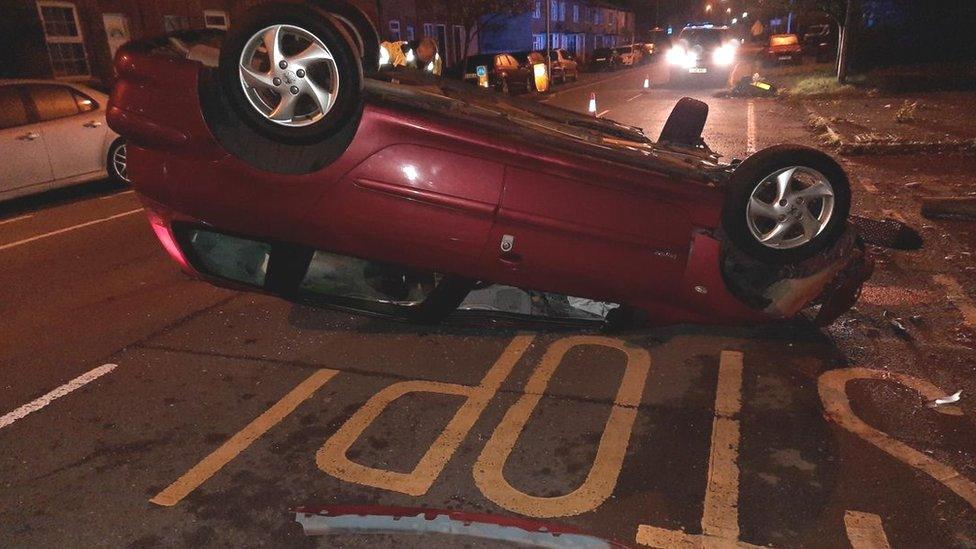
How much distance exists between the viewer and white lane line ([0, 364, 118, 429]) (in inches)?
138

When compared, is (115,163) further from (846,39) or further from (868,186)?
(846,39)

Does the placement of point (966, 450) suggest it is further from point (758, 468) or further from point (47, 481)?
point (47, 481)

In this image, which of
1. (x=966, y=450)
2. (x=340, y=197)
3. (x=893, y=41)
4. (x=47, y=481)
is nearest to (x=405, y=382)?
(x=340, y=197)

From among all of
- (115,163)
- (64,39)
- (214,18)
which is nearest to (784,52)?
(214,18)

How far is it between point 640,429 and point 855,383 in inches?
55.3

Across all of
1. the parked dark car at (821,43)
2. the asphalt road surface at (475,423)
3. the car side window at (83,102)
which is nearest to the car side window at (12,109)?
the car side window at (83,102)

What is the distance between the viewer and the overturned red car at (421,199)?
3215mm

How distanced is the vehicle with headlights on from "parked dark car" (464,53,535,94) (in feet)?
18.3

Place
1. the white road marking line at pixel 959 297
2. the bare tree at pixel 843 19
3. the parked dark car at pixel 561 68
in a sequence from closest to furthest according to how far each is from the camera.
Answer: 1. the white road marking line at pixel 959 297
2. the bare tree at pixel 843 19
3. the parked dark car at pixel 561 68

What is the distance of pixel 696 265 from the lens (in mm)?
3607

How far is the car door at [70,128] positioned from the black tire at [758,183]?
27.4ft

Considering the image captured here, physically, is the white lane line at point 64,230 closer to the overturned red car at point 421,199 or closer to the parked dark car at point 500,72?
the overturned red car at point 421,199

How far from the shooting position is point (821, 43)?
34.2 meters

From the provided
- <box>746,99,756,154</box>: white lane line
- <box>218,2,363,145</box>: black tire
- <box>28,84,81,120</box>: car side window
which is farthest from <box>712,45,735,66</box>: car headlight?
<box>218,2,363,145</box>: black tire
